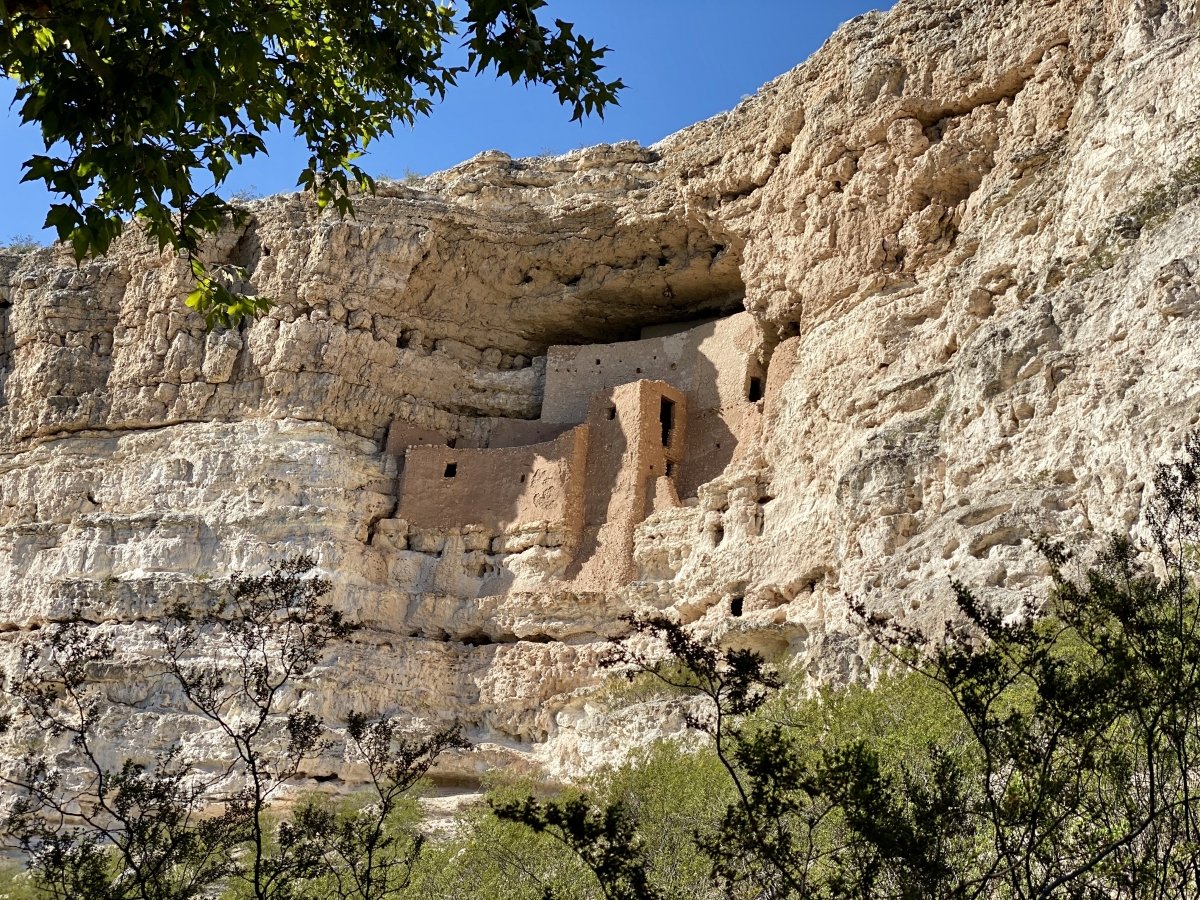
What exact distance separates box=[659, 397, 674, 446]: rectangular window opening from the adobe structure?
0.08 feet

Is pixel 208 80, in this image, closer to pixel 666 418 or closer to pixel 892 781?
pixel 892 781

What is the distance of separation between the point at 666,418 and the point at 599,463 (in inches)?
59.6

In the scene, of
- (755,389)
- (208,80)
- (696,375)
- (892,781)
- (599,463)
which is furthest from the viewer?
(696,375)

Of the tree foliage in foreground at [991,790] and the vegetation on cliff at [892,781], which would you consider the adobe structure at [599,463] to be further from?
the tree foliage in foreground at [991,790]

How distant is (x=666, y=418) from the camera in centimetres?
2447

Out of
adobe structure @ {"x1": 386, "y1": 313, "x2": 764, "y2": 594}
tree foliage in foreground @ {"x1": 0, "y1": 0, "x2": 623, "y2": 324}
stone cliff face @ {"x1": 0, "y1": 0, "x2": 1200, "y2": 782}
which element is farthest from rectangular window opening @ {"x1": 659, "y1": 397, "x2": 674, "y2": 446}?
tree foliage in foreground @ {"x1": 0, "y1": 0, "x2": 623, "y2": 324}

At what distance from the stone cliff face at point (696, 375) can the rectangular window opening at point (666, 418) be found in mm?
773

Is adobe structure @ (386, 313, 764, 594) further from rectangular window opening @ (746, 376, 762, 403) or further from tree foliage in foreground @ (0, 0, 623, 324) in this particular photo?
tree foliage in foreground @ (0, 0, 623, 324)

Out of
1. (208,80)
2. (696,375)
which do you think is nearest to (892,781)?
(208,80)

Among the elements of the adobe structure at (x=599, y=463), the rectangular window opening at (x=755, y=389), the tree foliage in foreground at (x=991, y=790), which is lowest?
the tree foliage in foreground at (x=991, y=790)

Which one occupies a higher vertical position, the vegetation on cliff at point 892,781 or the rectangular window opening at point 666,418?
the rectangular window opening at point 666,418

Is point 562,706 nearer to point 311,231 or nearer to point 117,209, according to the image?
point 311,231

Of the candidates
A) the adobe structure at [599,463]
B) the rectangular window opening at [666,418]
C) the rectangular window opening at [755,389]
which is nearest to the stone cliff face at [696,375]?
the adobe structure at [599,463]

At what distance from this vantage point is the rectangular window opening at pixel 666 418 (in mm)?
24047
